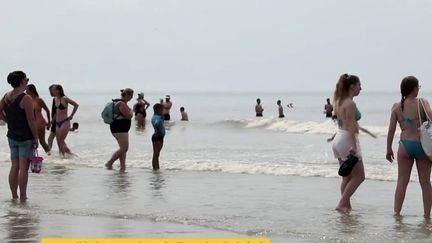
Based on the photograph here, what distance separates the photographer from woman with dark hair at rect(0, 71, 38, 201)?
928 cm

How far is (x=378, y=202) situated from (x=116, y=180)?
4.38 meters

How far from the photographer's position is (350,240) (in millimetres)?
7000

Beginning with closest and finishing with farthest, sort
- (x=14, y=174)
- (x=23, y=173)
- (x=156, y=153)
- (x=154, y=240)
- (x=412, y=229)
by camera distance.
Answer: (x=154, y=240)
(x=412, y=229)
(x=23, y=173)
(x=14, y=174)
(x=156, y=153)

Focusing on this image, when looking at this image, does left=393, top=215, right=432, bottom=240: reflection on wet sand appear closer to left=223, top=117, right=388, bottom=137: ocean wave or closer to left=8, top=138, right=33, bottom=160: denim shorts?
left=8, top=138, right=33, bottom=160: denim shorts

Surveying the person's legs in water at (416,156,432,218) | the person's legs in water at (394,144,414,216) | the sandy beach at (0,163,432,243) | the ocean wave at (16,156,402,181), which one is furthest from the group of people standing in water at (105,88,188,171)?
the person's legs in water at (416,156,432,218)

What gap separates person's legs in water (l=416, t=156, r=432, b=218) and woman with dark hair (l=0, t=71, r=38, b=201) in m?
4.54

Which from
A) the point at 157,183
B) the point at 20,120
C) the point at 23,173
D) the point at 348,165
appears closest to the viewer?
the point at 348,165

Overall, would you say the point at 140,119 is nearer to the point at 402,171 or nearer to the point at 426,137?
the point at 402,171

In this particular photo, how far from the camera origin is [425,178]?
835 cm

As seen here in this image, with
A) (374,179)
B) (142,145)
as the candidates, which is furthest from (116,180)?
(142,145)

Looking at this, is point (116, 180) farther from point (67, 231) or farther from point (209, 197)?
point (67, 231)

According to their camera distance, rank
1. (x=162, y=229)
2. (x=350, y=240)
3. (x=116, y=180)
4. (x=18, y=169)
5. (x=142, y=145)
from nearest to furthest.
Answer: (x=350, y=240)
(x=162, y=229)
(x=18, y=169)
(x=116, y=180)
(x=142, y=145)

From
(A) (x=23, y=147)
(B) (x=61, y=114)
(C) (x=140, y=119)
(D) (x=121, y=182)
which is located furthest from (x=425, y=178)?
(C) (x=140, y=119)

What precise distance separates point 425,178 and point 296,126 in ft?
99.4
